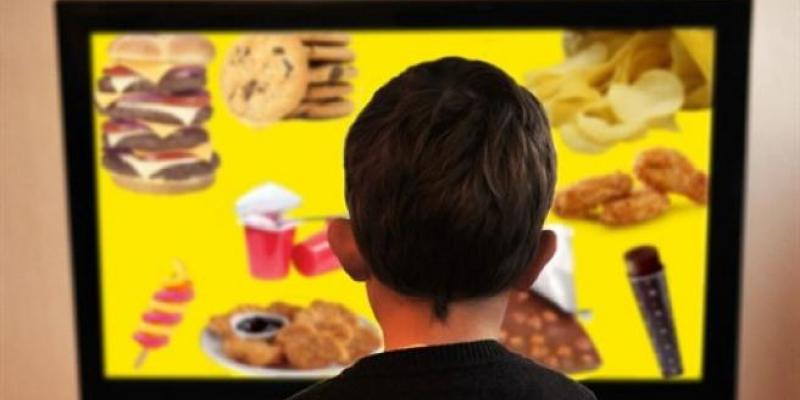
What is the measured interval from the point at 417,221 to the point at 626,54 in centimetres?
106

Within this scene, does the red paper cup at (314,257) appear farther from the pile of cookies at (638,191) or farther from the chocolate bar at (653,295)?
the chocolate bar at (653,295)

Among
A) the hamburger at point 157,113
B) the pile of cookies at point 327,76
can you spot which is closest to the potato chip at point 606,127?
the pile of cookies at point 327,76

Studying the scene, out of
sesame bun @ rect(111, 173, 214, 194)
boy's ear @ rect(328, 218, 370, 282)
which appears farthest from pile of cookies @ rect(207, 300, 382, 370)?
boy's ear @ rect(328, 218, 370, 282)

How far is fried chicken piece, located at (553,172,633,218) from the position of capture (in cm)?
171

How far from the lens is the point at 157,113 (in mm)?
1717

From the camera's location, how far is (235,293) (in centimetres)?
176

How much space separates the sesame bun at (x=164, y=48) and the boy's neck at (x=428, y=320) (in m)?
0.99

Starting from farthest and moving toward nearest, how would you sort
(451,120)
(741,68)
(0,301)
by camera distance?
(0,301) < (741,68) < (451,120)

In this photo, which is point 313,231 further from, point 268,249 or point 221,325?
point 221,325

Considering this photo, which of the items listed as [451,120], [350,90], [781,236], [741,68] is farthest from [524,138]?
[781,236]

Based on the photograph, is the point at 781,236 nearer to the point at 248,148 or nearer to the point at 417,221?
the point at 248,148

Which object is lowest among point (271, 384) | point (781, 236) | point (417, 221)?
point (271, 384)

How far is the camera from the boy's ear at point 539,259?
817 mm

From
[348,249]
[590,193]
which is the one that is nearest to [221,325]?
[590,193]
